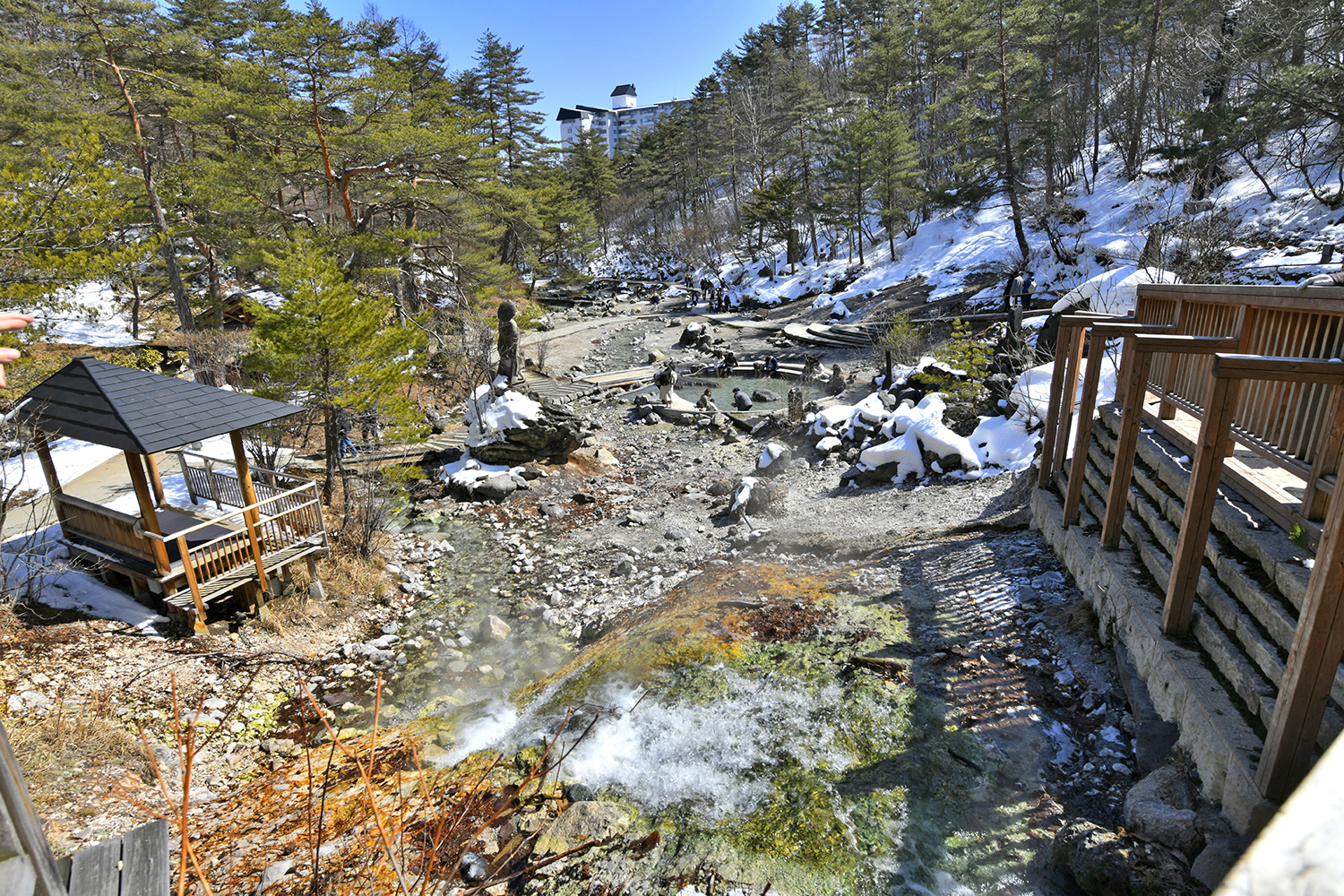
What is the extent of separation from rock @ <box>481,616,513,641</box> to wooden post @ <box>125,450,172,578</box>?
3.86 m

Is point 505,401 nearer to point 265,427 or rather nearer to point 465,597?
point 265,427

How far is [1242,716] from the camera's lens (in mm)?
3707

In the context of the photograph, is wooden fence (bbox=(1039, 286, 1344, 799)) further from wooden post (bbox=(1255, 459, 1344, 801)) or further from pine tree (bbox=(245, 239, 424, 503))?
pine tree (bbox=(245, 239, 424, 503))

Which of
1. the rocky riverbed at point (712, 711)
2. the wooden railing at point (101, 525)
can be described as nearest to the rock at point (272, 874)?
the rocky riverbed at point (712, 711)

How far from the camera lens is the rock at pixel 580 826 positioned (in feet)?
14.3

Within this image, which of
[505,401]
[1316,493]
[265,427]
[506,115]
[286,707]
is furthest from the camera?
[506,115]

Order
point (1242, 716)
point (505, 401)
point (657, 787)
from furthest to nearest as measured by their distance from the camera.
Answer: point (505, 401), point (657, 787), point (1242, 716)

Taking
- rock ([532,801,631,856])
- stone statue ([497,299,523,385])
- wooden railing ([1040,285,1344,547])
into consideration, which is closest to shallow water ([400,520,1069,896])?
rock ([532,801,631,856])

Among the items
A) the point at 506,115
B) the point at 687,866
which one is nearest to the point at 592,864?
the point at 687,866

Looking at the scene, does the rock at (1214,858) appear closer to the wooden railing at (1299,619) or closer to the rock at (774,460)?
the wooden railing at (1299,619)

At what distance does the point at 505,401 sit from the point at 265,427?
507 cm

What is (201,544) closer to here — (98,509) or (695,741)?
(98,509)

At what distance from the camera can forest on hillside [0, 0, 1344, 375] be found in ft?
37.6

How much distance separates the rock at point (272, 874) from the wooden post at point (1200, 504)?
20.4 ft
